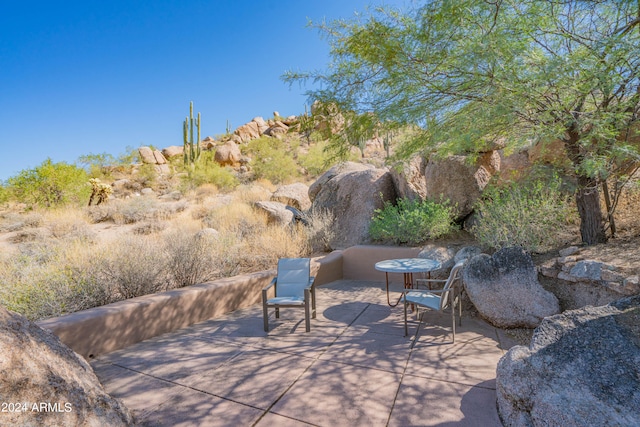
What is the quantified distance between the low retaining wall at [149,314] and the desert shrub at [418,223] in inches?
81.8

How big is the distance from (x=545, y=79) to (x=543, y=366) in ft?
8.01

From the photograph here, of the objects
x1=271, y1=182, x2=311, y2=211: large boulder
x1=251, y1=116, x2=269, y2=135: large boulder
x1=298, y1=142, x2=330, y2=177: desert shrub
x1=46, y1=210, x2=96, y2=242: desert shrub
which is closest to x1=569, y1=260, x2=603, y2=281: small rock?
x1=271, y1=182, x2=311, y2=211: large boulder

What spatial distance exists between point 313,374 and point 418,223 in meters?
4.49

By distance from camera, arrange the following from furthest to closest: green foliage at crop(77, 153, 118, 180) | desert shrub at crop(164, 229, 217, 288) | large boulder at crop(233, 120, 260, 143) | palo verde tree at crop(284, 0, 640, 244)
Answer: large boulder at crop(233, 120, 260, 143) < green foliage at crop(77, 153, 118, 180) < desert shrub at crop(164, 229, 217, 288) < palo verde tree at crop(284, 0, 640, 244)

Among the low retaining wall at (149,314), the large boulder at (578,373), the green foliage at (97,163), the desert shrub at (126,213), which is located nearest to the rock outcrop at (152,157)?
the green foliage at (97,163)

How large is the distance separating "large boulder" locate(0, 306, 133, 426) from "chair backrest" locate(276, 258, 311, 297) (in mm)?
2464

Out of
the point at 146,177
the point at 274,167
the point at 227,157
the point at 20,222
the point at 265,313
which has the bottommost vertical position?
the point at 265,313

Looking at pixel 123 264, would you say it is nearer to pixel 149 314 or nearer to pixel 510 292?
pixel 149 314

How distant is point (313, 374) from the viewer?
2.79m

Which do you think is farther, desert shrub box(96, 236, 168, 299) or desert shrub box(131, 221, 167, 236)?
desert shrub box(131, 221, 167, 236)

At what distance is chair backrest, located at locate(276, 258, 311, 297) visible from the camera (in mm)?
4418

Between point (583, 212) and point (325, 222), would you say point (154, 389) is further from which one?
point (325, 222)

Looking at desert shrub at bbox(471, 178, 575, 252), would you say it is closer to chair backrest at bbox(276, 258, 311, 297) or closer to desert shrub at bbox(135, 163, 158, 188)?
chair backrest at bbox(276, 258, 311, 297)

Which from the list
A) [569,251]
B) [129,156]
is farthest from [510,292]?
[129,156]
